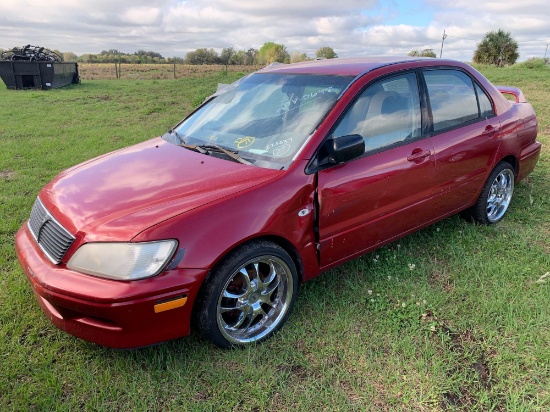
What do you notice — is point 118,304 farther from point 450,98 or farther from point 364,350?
point 450,98

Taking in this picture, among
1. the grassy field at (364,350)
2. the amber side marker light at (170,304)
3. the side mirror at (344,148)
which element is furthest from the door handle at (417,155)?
the amber side marker light at (170,304)

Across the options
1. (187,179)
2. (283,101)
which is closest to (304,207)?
(187,179)

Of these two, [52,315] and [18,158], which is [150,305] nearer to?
[52,315]

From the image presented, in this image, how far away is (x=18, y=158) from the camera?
6.72m

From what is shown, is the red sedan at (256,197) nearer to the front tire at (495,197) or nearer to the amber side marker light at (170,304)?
the amber side marker light at (170,304)

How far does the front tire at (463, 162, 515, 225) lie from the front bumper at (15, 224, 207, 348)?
294cm

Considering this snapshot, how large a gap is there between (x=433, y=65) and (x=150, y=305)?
2911mm

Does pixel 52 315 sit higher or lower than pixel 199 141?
lower

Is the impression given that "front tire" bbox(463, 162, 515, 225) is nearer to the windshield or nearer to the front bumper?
the windshield

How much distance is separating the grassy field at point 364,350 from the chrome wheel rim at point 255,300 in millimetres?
116

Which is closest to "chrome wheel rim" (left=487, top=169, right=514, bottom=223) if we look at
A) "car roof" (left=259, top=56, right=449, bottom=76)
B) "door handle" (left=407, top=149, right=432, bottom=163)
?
"door handle" (left=407, top=149, right=432, bottom=163)

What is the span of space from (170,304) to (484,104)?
10.8 ft

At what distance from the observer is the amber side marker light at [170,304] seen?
218cm

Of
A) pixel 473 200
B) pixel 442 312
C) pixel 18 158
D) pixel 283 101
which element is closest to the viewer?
pixel 442 312
